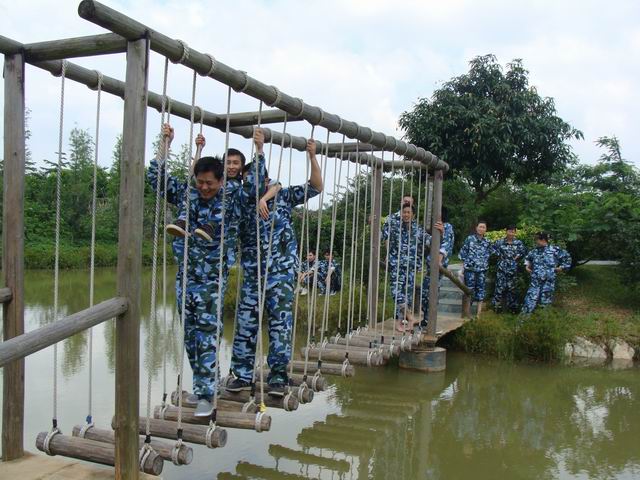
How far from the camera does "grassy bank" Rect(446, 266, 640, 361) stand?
6758 mm

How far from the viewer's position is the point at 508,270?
7.84 m

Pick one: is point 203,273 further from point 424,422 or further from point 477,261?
point 477,261

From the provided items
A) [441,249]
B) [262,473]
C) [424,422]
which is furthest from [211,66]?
[441,249]

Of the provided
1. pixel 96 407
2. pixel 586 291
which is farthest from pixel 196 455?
pixel 586 291

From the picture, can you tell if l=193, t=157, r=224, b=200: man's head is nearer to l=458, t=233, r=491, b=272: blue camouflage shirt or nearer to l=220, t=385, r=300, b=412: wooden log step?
l=220, t=385, r=300, b=412: wooden log step

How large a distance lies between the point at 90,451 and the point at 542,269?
613cm

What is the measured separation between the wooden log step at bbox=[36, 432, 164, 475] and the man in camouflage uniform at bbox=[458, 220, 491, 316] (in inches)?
226

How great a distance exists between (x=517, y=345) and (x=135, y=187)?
18.1 feet

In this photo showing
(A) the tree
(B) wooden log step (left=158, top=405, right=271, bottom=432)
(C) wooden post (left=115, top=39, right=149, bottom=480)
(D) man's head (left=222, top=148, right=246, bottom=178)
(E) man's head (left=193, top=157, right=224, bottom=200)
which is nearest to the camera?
(C) wooden post (left=115, top=39, right=149, bottom=480)

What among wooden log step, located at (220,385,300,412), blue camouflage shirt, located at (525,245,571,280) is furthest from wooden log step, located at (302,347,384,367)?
blue camouflage shirt, located at (525,245,571,280)

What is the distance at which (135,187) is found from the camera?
233cm

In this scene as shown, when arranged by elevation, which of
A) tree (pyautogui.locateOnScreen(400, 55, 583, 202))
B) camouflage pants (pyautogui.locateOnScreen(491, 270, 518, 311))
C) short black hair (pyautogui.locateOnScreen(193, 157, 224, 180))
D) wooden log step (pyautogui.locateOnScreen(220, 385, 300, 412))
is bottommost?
wooden log step (pyautogui.locateOnScreen(220, 385, 300, 412))

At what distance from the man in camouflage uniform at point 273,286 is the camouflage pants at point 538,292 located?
184 inches

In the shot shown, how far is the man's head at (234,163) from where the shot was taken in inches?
128
